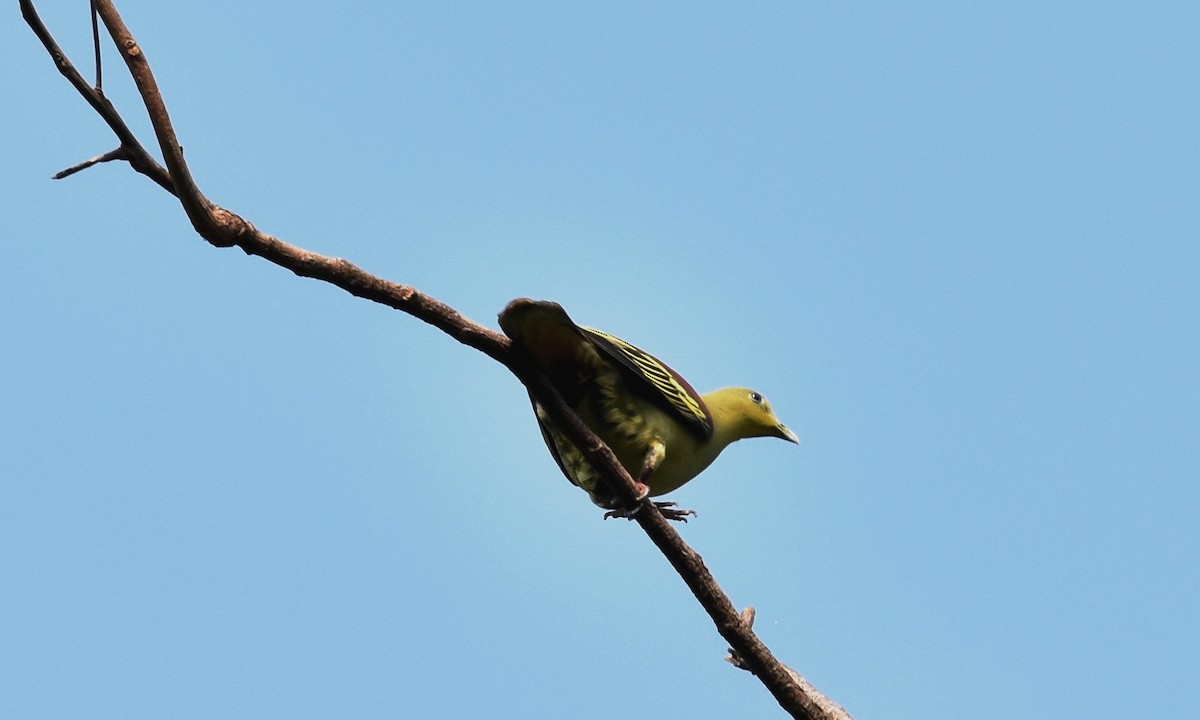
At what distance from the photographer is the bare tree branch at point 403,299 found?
467cm

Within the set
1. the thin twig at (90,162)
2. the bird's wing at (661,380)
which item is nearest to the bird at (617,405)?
the bird's wing at (661,380)

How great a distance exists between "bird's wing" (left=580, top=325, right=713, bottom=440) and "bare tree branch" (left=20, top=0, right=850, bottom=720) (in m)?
0.58

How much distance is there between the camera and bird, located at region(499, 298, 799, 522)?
6.11m

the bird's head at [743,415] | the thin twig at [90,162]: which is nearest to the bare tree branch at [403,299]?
the thin twig at [90,162]

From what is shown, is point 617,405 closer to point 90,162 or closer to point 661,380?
point 661,380

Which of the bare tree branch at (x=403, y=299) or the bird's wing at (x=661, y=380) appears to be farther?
the bird's wing at (x=661, y=380)

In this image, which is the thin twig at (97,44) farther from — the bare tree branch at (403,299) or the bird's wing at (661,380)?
the bird's wing at (661,380)

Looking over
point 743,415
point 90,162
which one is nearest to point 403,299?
point 90,162

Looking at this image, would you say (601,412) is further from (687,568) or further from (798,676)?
(798,676)

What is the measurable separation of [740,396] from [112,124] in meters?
4.98

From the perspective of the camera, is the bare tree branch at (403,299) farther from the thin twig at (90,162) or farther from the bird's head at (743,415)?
the bird's head at (743,415)

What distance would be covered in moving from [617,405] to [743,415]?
1.85m

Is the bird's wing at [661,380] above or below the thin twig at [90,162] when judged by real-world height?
above

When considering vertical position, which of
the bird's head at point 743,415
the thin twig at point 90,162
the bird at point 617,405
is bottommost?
the thin twig at point 90,162
